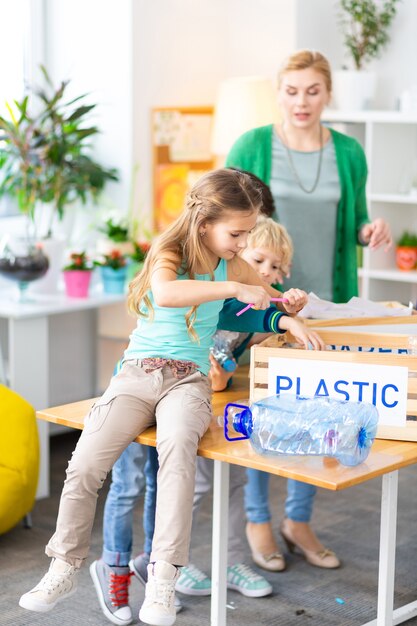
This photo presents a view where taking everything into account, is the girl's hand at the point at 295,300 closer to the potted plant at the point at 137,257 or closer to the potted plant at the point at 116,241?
the potted plant at the point at 137,257

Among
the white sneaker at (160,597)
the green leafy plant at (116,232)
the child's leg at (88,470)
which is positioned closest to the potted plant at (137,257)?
the green leafy plant at (116,232)

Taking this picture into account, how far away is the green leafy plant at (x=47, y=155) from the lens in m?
3.96

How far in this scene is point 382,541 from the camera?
2270mm

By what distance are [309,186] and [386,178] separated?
1.76 metres

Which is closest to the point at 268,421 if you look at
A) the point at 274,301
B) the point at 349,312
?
the point at 274,301

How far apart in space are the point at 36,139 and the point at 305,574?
1959 mm

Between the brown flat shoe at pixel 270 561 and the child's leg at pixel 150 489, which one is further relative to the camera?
the brown flat shoe at pixel 270 561

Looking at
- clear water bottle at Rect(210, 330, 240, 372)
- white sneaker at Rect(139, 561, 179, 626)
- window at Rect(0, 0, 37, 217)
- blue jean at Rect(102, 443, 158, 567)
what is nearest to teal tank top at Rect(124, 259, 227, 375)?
clear water bottle at Rect(210, 330, 240, 372)

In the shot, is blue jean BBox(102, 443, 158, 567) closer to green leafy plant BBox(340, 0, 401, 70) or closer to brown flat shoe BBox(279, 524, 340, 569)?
brown flat shoe BBox(279, 524, 340, 569)

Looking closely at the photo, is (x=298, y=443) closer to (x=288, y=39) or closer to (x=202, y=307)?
(x=202, y=307)

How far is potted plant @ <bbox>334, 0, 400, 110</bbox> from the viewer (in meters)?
4.56

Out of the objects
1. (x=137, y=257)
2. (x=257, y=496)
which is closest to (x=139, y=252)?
(x=137, y=257)

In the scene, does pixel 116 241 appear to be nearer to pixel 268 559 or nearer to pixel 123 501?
pixel 268 559

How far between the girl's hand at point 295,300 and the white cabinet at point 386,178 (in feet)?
7.06
